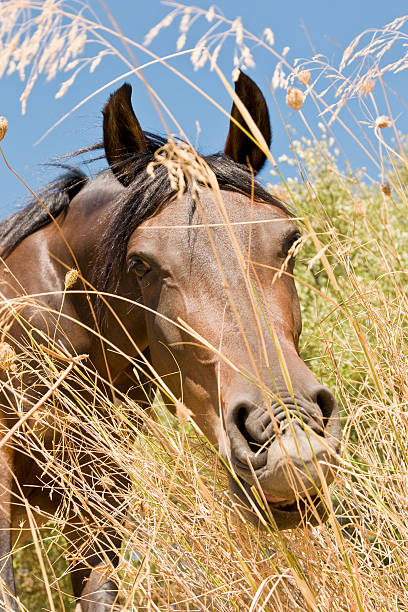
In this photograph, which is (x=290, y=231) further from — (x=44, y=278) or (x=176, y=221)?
(x=44, y=278)

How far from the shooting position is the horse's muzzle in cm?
149

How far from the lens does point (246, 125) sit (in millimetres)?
2807

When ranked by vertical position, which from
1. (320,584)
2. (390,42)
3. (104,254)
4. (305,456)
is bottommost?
(320,584)

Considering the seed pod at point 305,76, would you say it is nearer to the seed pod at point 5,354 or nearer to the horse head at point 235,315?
the horse head at point 235,315

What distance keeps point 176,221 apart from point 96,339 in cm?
93

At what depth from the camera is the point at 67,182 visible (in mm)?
3342

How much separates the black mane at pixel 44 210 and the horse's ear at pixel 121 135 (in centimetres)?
48

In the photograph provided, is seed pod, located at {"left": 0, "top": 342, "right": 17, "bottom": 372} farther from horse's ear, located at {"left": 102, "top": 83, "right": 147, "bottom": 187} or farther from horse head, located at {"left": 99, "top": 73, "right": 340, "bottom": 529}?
horse's ear, located at {"left": 102, "top": 83, "right": 147, "bottom": 187}

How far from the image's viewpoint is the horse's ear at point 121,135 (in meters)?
2.72

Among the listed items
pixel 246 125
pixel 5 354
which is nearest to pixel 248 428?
pixel 5 354

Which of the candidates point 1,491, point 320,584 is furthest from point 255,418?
point 1,491

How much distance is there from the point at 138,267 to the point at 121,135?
80cm

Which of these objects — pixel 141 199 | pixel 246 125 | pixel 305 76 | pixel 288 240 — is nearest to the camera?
pixel 305 76

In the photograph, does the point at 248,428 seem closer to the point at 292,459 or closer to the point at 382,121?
the point at 292,459
